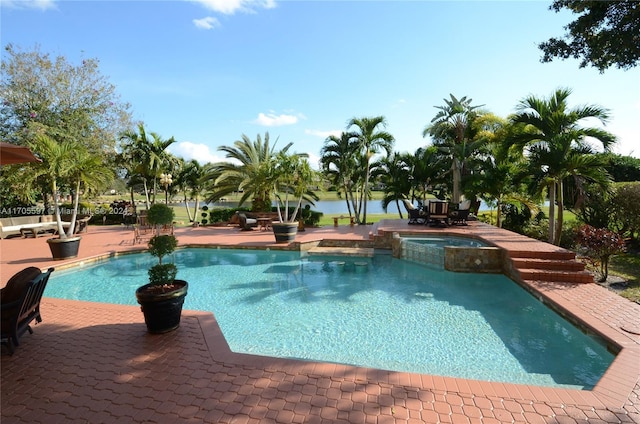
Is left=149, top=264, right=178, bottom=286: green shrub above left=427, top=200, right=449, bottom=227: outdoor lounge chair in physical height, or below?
below

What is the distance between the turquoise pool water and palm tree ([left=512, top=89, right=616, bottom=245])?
455 cm

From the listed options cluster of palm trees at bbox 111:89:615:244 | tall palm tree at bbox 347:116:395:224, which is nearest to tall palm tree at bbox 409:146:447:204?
cluster of palm trees at bbox 111:89:615:244

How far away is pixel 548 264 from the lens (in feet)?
25.5

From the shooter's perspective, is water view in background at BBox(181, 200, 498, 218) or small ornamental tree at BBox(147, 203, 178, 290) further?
water view in background at BBox(181, 200, 498, 218)

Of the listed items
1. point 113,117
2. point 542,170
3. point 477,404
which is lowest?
point 477,404

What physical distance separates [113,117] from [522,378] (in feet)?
80.5

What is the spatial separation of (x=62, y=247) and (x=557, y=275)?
47.6ft

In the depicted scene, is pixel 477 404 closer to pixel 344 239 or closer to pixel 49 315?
pixel 49 315

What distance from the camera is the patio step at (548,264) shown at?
7566 millimetres

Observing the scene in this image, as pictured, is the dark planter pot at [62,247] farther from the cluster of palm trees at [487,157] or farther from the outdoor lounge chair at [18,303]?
the cluster of palm trees at [487,157]

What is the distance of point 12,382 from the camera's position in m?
3.52

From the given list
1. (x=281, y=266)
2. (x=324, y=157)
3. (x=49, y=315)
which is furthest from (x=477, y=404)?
(x=324, y=157)

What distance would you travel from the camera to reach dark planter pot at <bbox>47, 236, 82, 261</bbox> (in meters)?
10.1

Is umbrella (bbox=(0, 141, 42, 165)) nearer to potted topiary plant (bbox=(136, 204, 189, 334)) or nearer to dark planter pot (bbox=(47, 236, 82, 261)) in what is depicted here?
potted topiary plant (bbox=(136, 204, 189, 334))
